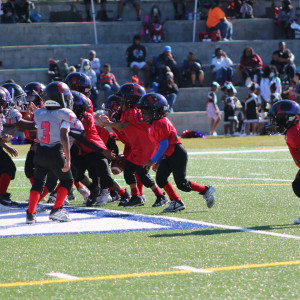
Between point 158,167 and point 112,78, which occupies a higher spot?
point 158,167

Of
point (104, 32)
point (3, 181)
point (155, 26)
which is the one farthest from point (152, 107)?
point (104, 32)

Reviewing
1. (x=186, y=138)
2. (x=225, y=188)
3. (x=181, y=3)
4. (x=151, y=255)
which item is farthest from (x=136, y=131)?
(x=181, y=3)

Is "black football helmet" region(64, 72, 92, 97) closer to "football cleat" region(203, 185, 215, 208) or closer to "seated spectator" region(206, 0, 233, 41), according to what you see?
"football cleat" region(203, 185, 215, 208)

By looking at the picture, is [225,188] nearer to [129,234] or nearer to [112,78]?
[129,234]

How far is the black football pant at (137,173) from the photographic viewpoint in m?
9.23

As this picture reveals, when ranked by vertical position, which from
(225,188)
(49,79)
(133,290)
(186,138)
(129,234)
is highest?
(133,290)

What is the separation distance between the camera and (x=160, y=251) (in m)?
6.25

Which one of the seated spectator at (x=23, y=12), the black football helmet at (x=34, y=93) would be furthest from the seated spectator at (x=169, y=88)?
the black football helmet at (x=34, y=93)

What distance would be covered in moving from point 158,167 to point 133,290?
3877 mm

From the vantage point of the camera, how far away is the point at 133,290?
500 cm

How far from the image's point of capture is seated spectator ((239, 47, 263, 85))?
83.9ft

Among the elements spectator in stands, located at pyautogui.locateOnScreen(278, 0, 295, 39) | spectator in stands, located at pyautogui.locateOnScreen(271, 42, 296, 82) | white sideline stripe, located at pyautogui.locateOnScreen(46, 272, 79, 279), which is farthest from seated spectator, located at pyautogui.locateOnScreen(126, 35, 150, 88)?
white sideline stripe, located at pyautogui.locateOnScreen(46, 272, 79, 279)

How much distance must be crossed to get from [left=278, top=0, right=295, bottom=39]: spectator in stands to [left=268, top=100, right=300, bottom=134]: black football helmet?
20709 millimetres

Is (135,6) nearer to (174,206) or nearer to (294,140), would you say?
(174,206)
